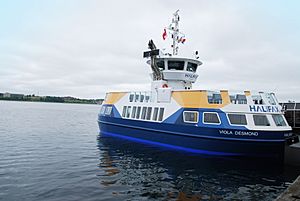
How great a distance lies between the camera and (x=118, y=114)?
70.2ft

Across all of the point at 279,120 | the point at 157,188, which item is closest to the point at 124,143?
the point at 157,188

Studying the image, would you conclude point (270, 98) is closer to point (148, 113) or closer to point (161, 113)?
point (161, 113)

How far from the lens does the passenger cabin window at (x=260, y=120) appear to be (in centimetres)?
1388

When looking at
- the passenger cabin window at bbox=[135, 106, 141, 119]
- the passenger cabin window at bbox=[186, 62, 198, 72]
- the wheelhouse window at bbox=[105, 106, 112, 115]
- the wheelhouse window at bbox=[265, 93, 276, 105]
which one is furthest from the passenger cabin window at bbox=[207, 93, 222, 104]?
the wheelhouse window at bbox=[105, 106, 112, 115]

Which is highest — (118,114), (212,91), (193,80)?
(193,80)

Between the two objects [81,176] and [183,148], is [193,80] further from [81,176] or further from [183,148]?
[81,176]

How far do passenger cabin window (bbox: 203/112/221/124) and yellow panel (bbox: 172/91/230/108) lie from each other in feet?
1.61

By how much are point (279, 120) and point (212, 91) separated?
163 inches

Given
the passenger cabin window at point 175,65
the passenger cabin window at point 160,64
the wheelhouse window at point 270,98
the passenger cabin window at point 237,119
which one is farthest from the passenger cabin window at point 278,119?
the passenger cabin window at point 160,64

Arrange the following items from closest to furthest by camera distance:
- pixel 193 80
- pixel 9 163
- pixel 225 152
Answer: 1. pixel 9 163
2. pixel 225 152
3. pixel 193 80

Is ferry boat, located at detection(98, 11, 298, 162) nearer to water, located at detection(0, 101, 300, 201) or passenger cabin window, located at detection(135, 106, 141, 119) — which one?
passenger cabin window, located at detection(135, 106, 141, 119)

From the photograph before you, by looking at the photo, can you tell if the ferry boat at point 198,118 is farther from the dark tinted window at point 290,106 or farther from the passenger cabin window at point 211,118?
the dark tinted window at point 290,106

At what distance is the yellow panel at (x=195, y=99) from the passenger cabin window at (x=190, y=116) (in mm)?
444

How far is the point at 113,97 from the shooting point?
23.0 metres
